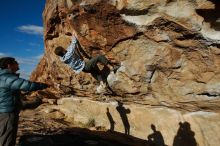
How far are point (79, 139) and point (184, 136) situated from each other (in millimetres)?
3481

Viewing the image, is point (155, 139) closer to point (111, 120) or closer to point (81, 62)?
point (111, 120)

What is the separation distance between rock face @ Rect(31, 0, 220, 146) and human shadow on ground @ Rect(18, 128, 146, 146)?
31.5 inches

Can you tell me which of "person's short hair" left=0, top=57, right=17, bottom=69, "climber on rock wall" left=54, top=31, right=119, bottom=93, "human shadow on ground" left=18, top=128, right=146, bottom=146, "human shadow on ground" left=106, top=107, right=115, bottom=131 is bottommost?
"human shadow on ground" left=18, top=128, right=146, bottom=146

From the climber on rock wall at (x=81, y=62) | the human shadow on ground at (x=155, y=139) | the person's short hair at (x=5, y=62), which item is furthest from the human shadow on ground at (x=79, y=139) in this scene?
the person's short hair at (x=5, y=62)

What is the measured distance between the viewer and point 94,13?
9812mm

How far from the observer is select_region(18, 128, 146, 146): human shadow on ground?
1043 centimetres

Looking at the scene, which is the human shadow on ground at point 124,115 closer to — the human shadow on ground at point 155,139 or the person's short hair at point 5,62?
the human shadow on ground at point 155,139

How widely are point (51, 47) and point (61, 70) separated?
1.08m

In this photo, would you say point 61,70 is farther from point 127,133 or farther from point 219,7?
point 219,7

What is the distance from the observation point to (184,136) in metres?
10.7

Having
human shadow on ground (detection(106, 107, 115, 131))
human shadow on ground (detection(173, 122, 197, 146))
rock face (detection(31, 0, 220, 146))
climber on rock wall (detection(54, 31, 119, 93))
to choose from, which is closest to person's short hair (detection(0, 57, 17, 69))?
climber on rock wall (detection(54, 31, 119, 93))

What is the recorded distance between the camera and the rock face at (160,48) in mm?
8492

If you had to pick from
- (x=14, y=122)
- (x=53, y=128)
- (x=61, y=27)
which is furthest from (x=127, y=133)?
(x=14, y=122)

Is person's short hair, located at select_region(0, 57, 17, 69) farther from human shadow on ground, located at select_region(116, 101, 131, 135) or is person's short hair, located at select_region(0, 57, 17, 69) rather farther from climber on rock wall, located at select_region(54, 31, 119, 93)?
human shadow on ground, located at select_region(116, 101, 131, 135)
